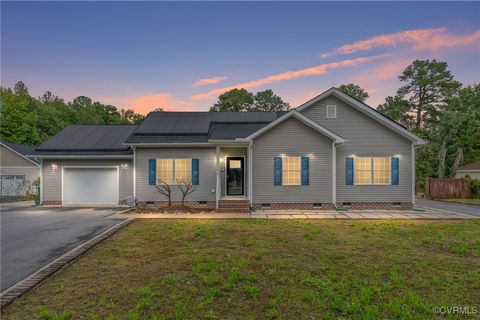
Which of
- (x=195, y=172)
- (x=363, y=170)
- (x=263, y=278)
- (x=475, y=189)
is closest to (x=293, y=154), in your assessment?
(x=363, y=170)

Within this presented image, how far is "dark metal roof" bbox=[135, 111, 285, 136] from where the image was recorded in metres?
13.8

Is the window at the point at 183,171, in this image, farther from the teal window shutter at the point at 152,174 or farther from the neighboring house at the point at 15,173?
the neighboring house at the point at 15,173

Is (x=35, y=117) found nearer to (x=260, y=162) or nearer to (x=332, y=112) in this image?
(x=260, y=162)

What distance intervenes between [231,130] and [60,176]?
1047 centimetres

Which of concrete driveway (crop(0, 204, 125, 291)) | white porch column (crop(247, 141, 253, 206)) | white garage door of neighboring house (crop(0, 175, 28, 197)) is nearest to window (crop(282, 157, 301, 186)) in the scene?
white porch column (crop(247, 141, 253, 206))

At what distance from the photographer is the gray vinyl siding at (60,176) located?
1391 centimetres

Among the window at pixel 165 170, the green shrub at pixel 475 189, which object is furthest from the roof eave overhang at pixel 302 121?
the green shrub at pixel 475 189

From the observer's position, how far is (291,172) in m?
12.5

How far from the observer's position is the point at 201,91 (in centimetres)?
2522

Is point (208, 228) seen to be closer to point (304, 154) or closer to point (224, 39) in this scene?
point (304, 154)

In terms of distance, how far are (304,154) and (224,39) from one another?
1172 centimetres

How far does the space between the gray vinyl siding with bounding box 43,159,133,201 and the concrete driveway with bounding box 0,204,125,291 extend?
74.4 inches

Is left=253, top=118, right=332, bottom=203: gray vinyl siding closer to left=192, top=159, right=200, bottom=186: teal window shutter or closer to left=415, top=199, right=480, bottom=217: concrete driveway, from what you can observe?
left=192, top=159, right=200, bottom=186: teal window shutter

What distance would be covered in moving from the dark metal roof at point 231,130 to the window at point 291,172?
9.31ft
